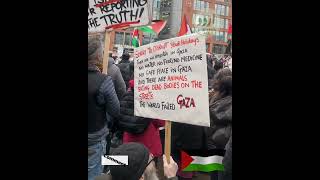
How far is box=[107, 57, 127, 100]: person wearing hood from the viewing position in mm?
3730

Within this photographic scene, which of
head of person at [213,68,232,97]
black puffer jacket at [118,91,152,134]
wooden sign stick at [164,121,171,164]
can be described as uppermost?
head of person at [213,68,232,97]

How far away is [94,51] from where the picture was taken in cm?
370

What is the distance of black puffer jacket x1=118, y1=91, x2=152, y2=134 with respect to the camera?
3.79 m

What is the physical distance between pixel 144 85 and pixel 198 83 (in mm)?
486

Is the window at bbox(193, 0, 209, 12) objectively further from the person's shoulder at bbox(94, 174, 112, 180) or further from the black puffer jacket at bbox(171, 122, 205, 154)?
the person's shoulder at bbox(94, 174, 112, 180)

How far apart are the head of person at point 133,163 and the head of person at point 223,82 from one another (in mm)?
838

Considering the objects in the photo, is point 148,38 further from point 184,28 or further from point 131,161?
point 131,161

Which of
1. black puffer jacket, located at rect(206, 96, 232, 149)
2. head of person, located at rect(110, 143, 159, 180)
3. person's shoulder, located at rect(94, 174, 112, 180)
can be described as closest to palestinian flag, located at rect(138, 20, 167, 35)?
black puffer jacket, located at rect(206, 96, 232, 149)

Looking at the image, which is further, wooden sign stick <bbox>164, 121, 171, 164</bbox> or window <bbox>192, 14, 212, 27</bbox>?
wooden sign stick <bbox>164, 121, 171, 164</bbox>

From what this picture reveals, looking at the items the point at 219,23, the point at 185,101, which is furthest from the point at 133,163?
the point at 219,23

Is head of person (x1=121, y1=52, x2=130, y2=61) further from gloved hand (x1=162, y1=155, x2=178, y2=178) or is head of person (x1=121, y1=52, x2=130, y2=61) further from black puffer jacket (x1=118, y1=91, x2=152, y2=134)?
gloved hand (x1=162, y1=155, x2=178, y2=178)

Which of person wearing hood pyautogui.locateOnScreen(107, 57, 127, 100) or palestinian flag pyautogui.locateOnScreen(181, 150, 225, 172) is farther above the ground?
person wearing hood pyautogui.locateOnScreen(107, 57, 127, 100)

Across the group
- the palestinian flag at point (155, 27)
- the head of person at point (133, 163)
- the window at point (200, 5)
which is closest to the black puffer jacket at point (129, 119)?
the head of person at point (133, 163)
